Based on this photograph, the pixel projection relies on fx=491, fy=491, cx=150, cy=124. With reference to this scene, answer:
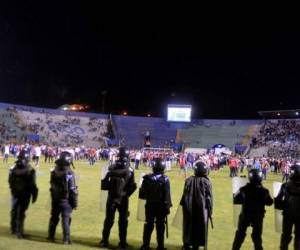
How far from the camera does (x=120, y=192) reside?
9758 millimetres

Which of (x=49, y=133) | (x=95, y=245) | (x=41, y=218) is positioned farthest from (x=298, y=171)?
(x=49, y=133)

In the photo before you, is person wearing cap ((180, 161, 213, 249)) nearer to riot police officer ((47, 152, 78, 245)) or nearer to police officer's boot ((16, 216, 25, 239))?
riot police officer ((47, 152, 78, 245))

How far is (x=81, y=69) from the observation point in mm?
74250

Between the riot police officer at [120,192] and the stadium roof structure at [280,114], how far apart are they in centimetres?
6237

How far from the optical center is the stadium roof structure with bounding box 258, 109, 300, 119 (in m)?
69.6

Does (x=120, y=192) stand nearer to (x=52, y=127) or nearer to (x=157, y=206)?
(x=157, y=206)

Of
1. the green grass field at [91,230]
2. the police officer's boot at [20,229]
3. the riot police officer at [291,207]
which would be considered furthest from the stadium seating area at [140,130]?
the riot police officer at [291,207]

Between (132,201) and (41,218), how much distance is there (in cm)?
529

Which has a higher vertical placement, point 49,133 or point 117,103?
point 117,103

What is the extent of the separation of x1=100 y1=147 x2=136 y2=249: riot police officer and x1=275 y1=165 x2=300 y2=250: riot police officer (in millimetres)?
2930

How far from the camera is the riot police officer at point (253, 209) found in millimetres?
8883

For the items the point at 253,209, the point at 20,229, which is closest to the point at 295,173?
the point at 253,209

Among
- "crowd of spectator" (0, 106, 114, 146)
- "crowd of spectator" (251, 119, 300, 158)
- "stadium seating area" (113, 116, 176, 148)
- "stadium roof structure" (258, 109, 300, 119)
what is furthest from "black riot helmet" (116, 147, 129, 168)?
"stadium roof structure" (258, 109, 300, 119)

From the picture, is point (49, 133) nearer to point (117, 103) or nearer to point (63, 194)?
point (117, 103)
